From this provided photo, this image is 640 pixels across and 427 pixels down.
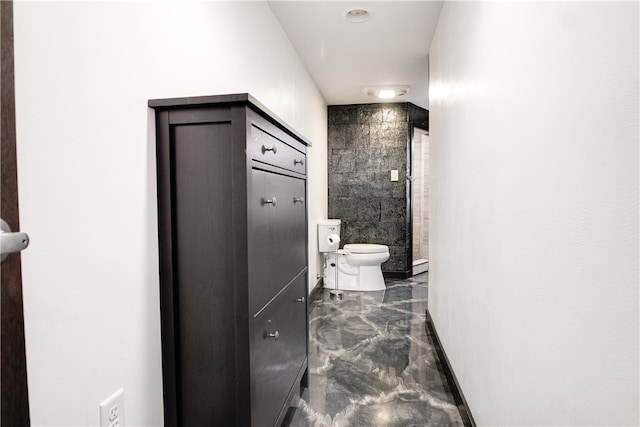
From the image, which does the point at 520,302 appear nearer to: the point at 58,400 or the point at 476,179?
the point at 476,179

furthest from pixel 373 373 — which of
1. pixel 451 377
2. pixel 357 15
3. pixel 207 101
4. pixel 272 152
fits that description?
pixel 357 15

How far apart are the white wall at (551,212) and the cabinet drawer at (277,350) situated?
81 cm

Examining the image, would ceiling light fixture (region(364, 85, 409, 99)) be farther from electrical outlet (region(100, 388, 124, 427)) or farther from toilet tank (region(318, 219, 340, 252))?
electrical outlet (region(100, 388, 124, 427))

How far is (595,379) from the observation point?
0.76 m

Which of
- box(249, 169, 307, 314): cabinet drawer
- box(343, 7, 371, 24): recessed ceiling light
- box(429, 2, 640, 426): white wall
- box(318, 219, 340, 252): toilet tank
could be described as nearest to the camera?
box(429, 2, 640, 426): white wall

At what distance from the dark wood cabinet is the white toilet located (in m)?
3.03

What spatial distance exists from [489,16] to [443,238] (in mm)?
1412

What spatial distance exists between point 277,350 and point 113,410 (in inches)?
24.4

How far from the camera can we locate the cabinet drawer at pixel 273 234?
1.28m

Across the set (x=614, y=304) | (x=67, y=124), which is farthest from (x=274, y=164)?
(x=614, y=304)

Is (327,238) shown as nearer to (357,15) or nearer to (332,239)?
(332,239)

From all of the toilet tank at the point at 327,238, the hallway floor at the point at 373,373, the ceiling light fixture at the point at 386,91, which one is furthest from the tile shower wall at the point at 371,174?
the hallway floor at the point at 373,373

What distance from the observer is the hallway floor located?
1.89 m

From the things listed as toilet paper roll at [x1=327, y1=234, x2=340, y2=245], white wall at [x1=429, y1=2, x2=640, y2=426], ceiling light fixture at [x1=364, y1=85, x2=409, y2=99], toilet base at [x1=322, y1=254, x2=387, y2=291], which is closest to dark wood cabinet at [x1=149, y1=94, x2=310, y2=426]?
white wall at [x1=429, y1=2, x2=640, y2=426]
